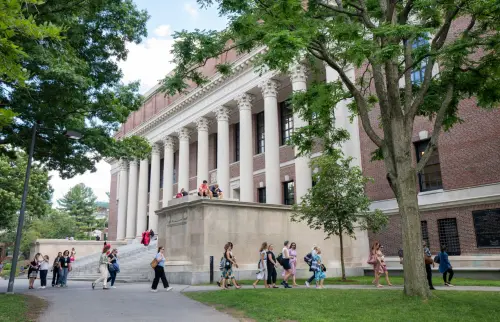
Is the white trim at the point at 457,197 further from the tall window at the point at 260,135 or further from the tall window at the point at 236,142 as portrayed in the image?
the tall window at the point at 236,142

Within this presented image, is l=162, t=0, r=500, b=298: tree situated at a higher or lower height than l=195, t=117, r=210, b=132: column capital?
lower

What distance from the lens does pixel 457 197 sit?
1997 cm

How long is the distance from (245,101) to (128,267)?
14.3m

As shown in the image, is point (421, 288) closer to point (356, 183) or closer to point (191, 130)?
point (356, 183)

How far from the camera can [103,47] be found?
15.1 m

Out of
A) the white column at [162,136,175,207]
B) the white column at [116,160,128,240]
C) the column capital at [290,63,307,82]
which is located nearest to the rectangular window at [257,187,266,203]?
the white column at [162,136,175,207]

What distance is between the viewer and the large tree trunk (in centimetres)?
1014

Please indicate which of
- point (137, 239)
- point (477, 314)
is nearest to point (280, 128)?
point (137, 239)

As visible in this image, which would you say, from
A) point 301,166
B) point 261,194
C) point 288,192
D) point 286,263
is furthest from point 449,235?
point 261,194

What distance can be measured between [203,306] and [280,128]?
79.4ft

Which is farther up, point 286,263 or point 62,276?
point 286,263

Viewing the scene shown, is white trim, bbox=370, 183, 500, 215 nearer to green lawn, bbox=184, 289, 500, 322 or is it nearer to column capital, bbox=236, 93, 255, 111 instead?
green lawn, bbox=184, 289, 500, 322

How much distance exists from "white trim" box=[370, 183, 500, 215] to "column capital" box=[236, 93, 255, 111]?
13.2 metres

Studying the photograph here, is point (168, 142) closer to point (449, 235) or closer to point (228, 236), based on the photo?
point (228, 236)
